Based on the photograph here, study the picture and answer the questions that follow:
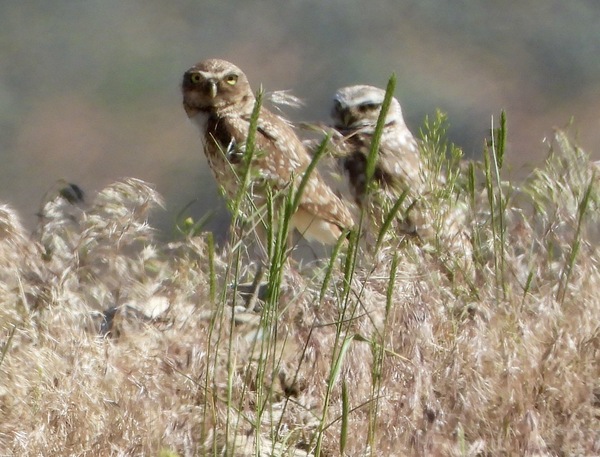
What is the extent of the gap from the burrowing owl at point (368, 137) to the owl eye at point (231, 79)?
54 cm

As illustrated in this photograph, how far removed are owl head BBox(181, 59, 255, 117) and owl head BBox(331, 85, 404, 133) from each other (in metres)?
0.46

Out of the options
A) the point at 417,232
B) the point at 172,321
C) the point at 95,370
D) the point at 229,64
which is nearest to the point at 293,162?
the point at 229,64

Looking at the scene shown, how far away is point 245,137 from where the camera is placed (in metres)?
4.98

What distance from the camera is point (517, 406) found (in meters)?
2.43

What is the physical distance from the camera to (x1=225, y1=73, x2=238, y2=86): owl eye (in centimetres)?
532

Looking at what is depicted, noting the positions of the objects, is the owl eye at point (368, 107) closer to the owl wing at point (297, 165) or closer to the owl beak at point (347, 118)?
the owl beak at point (347, 118)

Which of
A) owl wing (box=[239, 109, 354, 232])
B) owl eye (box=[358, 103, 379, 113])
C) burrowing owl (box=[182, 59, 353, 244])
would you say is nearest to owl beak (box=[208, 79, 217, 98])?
burrowing owl (box=[182, 59, 353, 244])

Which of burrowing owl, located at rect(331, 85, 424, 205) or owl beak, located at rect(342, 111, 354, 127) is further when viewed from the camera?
owl beak, located at rect(342, 111, 354, 127)

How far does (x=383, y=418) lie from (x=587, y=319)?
54cm

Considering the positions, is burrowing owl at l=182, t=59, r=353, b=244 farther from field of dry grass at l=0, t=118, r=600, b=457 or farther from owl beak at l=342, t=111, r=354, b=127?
field of dry grass at l=0, t=118, r=600, b=457

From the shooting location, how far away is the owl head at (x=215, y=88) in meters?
5.27

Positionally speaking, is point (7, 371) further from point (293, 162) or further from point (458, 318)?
point (293, 162)

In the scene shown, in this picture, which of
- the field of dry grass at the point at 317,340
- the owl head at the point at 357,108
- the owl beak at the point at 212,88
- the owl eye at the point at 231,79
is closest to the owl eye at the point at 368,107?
the owl head at the point at 357,108

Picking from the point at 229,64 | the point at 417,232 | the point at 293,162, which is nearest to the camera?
the point at 417,232
